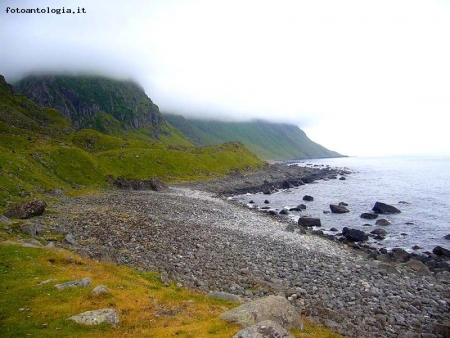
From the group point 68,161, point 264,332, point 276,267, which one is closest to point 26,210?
point 276,267

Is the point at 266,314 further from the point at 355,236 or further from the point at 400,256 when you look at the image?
the point at 355,236

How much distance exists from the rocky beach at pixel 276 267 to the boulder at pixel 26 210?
1.17 metres

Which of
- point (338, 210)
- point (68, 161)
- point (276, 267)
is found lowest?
point (338, 210)

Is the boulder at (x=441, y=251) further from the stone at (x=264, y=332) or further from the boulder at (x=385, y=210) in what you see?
the stone at (x=264, y=332)

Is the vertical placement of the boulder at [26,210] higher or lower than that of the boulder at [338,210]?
higher

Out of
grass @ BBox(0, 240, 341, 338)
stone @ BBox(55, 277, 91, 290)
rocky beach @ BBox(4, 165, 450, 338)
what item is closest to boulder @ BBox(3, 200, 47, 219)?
rocky beach @ BBox(4, 165, 450, 338)

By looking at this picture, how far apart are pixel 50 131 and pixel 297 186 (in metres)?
142

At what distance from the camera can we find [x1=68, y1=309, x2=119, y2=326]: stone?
15.1m

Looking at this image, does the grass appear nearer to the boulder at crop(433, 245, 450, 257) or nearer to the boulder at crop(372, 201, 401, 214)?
the boulder at crop(433, 245, 450, 257)

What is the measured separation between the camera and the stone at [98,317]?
1506 cm

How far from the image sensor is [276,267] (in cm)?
2992

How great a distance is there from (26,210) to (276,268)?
3032cm

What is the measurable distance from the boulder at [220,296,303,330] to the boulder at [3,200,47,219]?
30925mm

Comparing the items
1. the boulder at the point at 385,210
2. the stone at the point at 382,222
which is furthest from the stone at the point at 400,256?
the boulder at the point at 385,210
